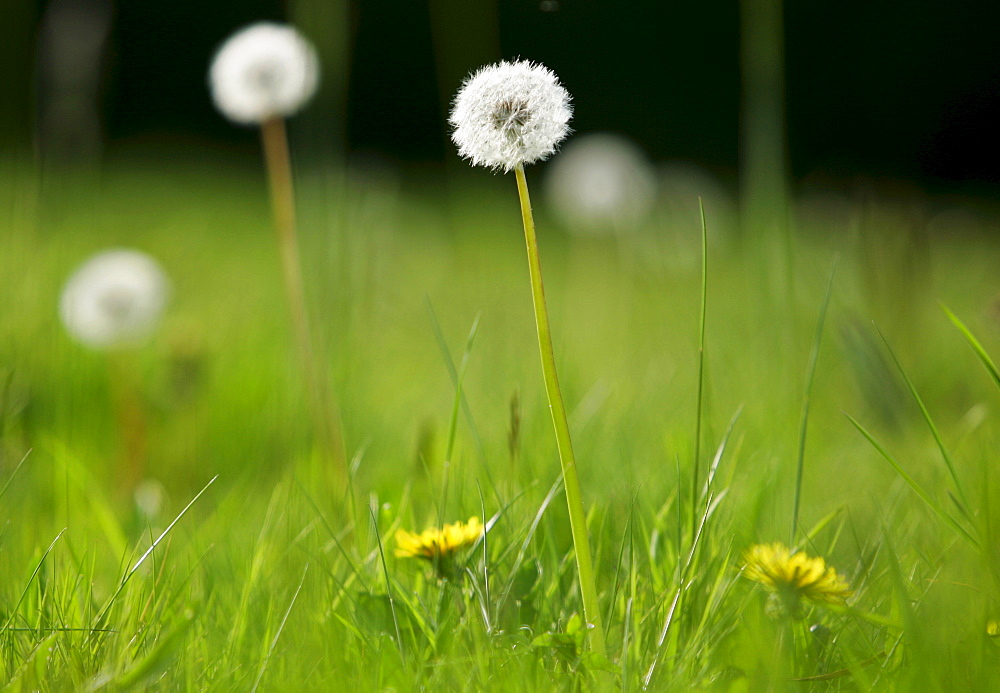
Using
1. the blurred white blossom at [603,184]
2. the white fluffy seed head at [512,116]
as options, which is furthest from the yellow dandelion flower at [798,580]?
the blurred white blossom at [603,184]

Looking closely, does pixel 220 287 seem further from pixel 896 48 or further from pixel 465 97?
pixel 896 48

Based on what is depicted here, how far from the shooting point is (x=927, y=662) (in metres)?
0.53

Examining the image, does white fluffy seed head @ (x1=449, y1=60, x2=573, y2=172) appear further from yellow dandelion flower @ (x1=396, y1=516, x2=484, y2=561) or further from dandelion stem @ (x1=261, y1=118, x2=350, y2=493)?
dandelion stem @ (x1=261, y1=118, x2=350, y2=493)

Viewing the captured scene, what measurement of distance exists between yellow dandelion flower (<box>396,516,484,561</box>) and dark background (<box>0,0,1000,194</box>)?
2751 millimetres

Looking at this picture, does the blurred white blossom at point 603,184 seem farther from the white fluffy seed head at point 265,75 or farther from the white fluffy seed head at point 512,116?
the white fluffy seed head at point 512,116

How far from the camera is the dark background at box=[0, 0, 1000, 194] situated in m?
3.69

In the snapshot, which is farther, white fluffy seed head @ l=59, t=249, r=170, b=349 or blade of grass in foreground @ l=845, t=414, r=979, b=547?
white fluffy seed head @ l=59, t=249, r=170, b=349

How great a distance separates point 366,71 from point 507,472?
3.87m

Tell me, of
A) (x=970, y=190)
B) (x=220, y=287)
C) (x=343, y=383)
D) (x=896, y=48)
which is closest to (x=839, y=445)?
(x=343, y=383)

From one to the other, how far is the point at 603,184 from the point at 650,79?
1710 millimetres

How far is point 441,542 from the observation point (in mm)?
673

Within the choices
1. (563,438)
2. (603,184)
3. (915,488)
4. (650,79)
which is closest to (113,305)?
(563,438)

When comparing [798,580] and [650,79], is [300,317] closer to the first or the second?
[798,580]

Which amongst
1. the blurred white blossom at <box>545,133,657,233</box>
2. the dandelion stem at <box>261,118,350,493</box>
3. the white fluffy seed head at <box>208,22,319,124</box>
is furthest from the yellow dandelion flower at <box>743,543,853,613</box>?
the blurred white blossom at <box>545,133,657,233</box>
